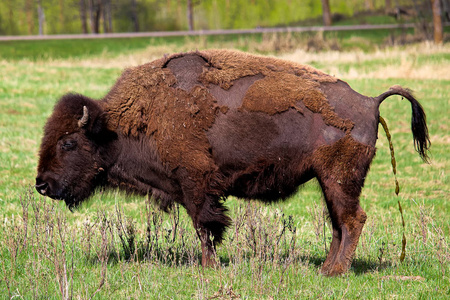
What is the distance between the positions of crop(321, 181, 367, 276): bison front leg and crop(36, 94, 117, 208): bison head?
251 centimetres

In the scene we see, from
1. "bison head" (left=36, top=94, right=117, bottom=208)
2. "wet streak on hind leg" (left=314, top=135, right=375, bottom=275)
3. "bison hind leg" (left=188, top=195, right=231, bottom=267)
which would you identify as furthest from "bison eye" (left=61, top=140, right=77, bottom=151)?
"wet streak on hind leg" (left=314, top=135, right=375, bottom=275)

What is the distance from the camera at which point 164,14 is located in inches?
3526

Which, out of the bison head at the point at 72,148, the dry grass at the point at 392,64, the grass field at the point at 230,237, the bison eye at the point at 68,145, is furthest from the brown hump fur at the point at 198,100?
the dry grass at the point at 392,64

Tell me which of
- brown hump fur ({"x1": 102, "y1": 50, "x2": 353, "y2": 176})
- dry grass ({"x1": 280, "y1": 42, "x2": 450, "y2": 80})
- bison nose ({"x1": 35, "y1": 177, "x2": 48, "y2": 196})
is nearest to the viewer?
brown hump fur ({"x1": 102, "y1": 50, "x2": 353, "y2": 176})

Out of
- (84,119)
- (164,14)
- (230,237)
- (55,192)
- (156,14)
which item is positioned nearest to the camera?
(84,119)

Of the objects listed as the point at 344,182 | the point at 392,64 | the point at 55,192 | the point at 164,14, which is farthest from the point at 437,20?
the point at 164,14

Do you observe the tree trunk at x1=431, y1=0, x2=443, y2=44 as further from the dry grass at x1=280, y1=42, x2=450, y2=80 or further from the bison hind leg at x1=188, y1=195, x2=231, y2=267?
the bison hind leg at x1=188, y1=195, x2=231, y2=267

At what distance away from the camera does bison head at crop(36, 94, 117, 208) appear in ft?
20.0

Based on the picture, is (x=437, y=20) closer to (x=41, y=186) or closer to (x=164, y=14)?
(x=41, y=186)

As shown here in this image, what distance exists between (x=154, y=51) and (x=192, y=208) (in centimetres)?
2942

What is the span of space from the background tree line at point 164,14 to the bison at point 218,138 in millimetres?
66996

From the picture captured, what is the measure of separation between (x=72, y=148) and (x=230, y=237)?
2.15 meters

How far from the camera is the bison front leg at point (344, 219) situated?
18.6 feet

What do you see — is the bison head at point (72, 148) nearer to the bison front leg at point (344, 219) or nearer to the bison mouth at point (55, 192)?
the bison mouth at point (55, 192)
